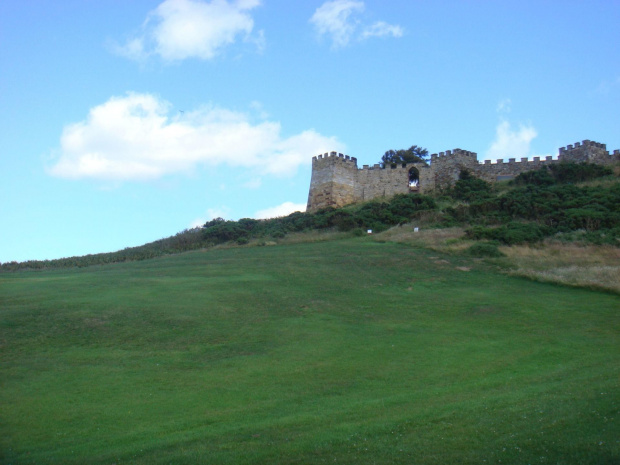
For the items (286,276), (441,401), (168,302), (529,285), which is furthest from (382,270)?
(441,401)

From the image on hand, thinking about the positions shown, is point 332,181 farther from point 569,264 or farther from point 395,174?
point 569,264

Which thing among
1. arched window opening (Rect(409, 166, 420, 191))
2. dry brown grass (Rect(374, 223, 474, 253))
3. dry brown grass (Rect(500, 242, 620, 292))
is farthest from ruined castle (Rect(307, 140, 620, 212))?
dry brown grass (Rect(500, 242, 620, 292))

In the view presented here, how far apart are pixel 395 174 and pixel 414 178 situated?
181cm

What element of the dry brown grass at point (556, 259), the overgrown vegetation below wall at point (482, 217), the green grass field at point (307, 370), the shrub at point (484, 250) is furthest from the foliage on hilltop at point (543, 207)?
the green grass field at point (307, 370)

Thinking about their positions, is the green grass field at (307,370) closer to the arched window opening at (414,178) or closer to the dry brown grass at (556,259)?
the dry brown grass at (556,259)

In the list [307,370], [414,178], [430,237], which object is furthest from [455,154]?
[307,370]

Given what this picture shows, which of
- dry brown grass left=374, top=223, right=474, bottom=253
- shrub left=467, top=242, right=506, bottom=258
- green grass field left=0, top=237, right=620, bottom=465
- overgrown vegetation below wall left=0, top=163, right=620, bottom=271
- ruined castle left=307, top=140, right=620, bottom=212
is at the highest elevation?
ruined castle left=307, top=140, right=620, bottom=212

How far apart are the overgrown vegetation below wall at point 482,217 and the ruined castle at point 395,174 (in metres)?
1.48

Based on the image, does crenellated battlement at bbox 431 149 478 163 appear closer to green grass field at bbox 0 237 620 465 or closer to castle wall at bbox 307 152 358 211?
castle wall at bbox 307 152 358 211

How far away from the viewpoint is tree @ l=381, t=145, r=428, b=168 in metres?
65.1

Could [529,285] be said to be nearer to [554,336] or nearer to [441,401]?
[554,336]

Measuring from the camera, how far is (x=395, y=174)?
56219 mm

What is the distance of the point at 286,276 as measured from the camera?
28656 millimetres

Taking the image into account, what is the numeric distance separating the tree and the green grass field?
37609 millimetres
